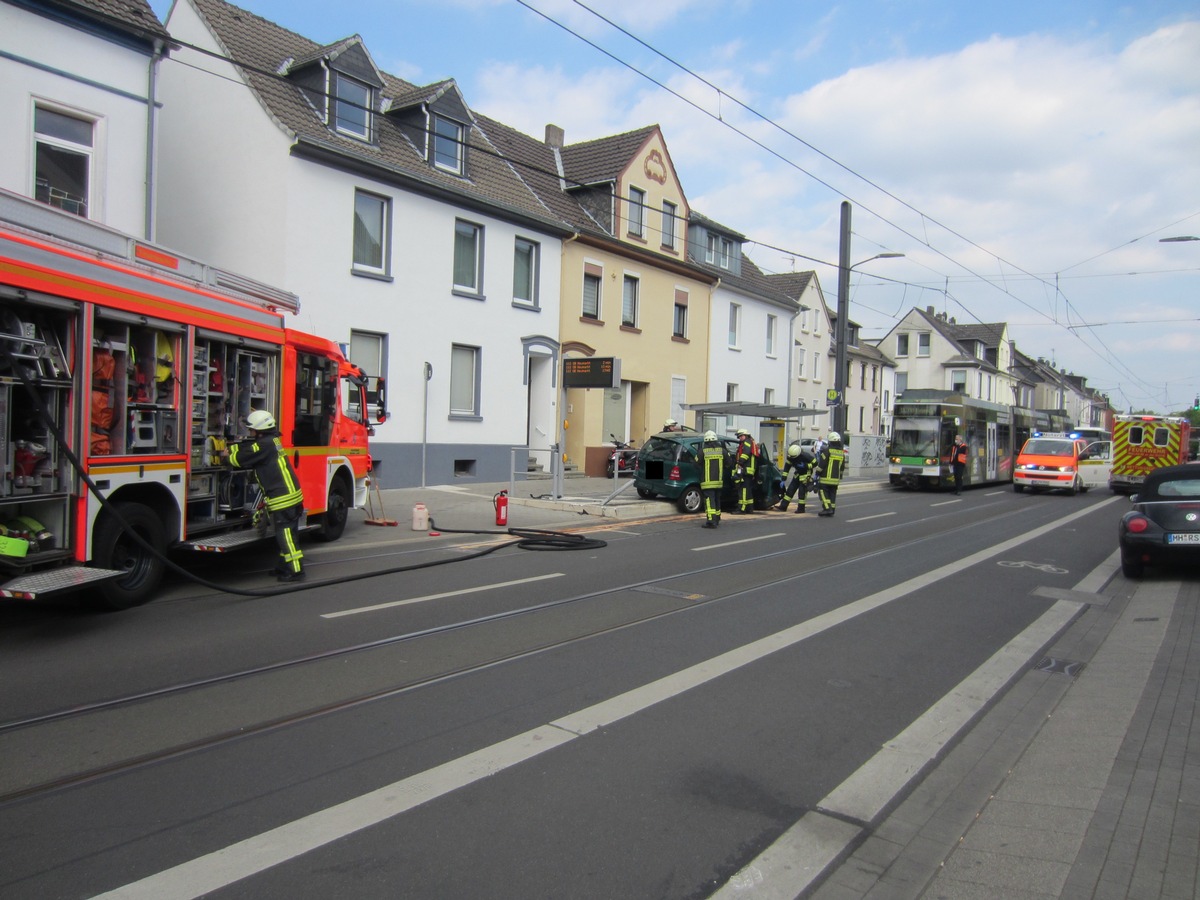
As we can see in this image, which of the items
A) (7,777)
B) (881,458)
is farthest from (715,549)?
(881,458)

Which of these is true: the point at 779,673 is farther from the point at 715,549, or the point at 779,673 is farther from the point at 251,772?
the point at 715,549

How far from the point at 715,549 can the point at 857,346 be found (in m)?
41.6

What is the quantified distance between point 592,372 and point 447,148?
25.9 ft

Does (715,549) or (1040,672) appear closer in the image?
(1040,672)

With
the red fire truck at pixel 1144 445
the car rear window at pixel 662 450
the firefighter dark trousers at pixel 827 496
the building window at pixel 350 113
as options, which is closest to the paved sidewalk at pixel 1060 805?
the car rear window at pixel 662 450

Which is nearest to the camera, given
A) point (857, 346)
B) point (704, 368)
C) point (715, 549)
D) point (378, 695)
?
point (378, 695)

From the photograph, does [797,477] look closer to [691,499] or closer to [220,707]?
[691,499]

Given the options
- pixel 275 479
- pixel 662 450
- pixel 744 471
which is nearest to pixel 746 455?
pixel 744 471

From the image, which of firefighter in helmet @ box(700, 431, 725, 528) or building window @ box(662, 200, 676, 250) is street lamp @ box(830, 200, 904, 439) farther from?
firefighter in helmet @ box(700, 431, 725, 528)

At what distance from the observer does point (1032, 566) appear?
38.9 ft

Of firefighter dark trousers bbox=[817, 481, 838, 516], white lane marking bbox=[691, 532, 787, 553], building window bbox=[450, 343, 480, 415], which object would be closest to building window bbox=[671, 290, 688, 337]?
building window bbox=[450, 343, 480, 415]

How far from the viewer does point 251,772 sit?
428 centimetres

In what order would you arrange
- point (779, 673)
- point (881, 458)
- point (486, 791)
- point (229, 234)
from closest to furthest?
point (486, 791), point (779, 673), point (229, 234), point (881, 458)

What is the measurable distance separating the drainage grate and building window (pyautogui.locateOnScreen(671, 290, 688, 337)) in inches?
919
